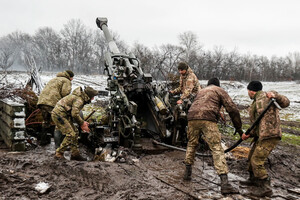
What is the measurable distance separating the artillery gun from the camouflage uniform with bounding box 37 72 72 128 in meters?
1.21

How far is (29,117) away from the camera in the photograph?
7.94 metres

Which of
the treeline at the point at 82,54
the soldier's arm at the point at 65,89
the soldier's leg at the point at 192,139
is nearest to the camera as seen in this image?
the soldier's leg at the point at 192,139

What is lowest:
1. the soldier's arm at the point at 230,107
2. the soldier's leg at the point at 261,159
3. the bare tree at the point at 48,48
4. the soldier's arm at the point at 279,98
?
the soldier's leg at the point at 261,159

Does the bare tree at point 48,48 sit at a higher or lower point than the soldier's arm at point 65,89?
higher

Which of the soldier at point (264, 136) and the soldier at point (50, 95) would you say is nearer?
the soldier at point (264, 136)

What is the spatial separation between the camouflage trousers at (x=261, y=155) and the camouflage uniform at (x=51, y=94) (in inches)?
195

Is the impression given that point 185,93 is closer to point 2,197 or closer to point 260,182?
point 260,182

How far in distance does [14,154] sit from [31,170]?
1241mm

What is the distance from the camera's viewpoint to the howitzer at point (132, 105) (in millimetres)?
6855

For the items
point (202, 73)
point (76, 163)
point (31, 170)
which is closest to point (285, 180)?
point (76, 163)

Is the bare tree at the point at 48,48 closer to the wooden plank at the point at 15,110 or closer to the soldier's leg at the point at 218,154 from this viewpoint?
the wooden plank at the point at 15,110

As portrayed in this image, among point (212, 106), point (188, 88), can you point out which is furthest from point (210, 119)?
point (188, 88)

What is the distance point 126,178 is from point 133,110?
2108 mm

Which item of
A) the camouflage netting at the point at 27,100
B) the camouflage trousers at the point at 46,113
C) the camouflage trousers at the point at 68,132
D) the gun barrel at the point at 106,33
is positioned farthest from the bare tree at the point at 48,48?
the camouflage trousers at the point at 68,132
